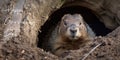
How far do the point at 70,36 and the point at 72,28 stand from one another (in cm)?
15

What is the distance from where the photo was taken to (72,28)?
5.80 m

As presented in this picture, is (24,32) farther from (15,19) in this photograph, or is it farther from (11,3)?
(11,3)

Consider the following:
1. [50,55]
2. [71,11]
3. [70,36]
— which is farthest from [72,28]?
[71,11]

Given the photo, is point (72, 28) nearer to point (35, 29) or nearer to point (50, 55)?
point (35, 29)

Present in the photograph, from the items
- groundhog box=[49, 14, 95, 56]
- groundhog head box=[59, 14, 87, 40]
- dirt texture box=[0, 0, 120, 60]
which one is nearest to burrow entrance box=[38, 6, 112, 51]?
dirt texture box=[0, 0, 120, 60]

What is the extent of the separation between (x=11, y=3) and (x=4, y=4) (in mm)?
180

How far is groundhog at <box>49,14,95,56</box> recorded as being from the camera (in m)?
5.79

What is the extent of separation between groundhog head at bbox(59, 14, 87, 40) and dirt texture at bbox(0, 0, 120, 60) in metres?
0.43

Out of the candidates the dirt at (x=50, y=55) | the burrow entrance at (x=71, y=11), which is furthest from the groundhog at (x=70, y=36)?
the burrow entrance at (x=71, y=11)

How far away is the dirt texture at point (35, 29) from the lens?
178 inches

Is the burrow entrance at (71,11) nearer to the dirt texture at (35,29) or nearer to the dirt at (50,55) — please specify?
the dirt texture at (35,29)

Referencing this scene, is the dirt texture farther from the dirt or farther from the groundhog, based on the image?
the groundhog

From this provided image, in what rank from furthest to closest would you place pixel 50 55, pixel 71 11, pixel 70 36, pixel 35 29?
pixel 71 11
pixel 35 29
pixel 70 36
pixel 50 55

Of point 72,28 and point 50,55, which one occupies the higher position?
point 72,28
